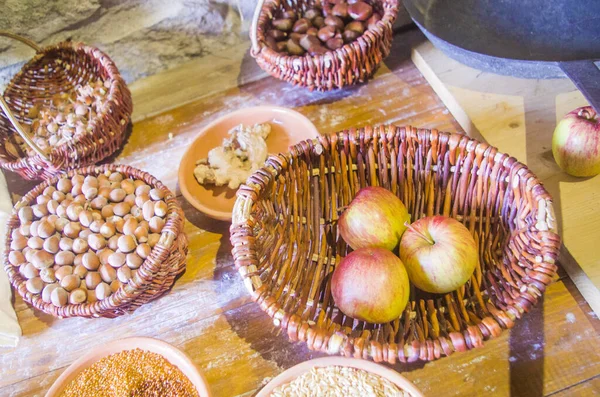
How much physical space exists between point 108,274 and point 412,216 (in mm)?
614

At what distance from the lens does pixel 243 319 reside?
1018 mm

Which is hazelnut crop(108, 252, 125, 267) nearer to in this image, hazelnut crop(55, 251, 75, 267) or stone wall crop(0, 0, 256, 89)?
hazelnut crop(55, 251, 75, 267)

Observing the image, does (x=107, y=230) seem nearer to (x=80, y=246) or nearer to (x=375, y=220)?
(x=80, y=246)

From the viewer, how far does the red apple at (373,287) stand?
812 mm

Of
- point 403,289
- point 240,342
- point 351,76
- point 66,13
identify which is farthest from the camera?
point 66,13

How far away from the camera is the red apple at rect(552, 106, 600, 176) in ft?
3.14

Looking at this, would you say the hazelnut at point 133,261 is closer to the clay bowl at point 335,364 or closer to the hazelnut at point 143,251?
the hazelnut at point 143,251

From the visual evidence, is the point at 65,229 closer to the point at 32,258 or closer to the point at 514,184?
the point at 32,258

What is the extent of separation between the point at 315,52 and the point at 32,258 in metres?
0.79

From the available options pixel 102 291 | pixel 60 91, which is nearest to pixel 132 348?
pixel 102 291

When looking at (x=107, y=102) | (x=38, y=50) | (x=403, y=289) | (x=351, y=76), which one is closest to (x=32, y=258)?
(x=107, y=102)

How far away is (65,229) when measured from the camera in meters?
1.04

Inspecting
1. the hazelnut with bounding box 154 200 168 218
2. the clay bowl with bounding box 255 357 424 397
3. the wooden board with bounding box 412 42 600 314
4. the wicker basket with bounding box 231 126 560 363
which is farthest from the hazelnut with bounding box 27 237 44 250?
the wooden board with bounding box 412 42 600 314

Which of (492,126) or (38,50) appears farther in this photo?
(38,50)
